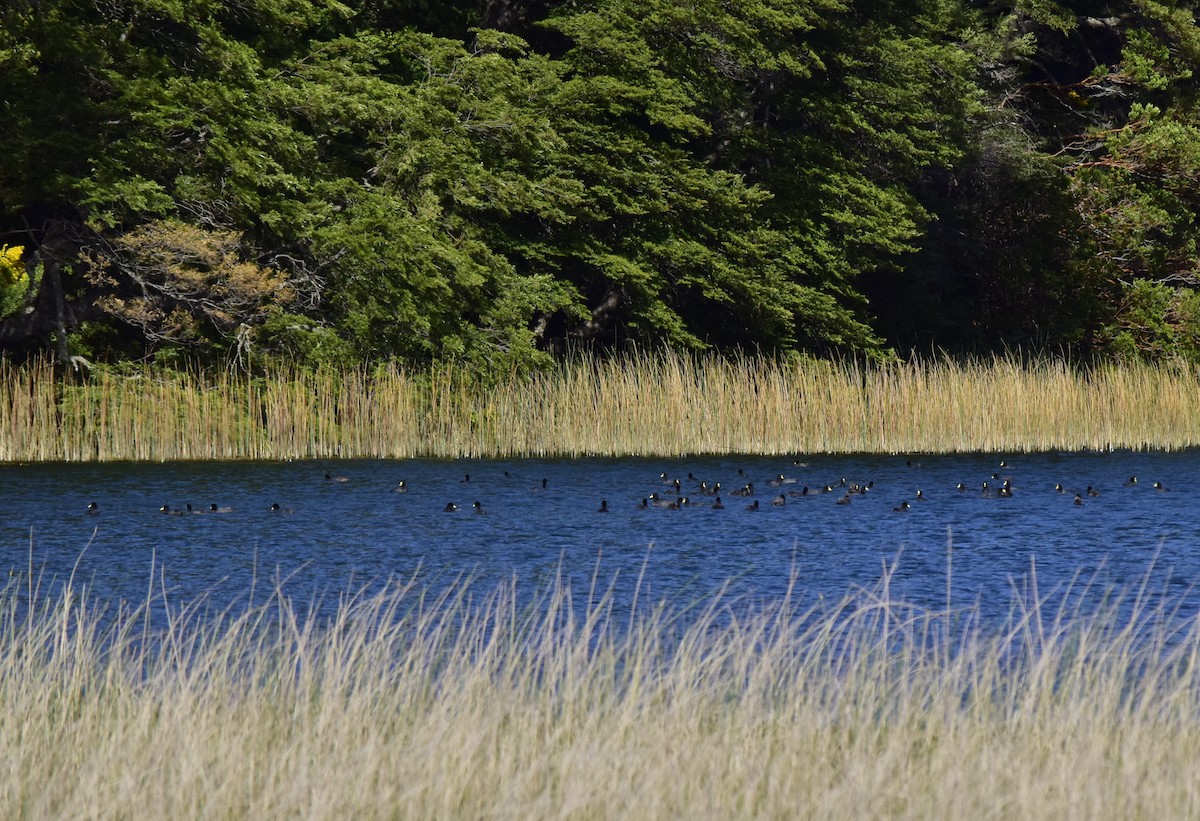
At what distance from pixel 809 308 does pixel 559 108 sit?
18.6 feet

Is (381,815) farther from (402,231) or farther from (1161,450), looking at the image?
(1161,450)

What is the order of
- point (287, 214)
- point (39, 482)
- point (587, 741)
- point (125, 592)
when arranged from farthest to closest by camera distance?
point (287, 214)
point (39, 482)
point (125, 592)
point (587, 741)

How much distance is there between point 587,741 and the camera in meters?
5.97

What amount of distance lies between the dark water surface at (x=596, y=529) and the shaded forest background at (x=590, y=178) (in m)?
3.60

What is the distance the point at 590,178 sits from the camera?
→ 91.8ft

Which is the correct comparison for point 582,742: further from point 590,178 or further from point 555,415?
point 590,178

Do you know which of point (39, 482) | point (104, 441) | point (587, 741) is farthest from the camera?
point (104, 441)

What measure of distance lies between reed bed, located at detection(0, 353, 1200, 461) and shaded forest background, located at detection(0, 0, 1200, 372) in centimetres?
91

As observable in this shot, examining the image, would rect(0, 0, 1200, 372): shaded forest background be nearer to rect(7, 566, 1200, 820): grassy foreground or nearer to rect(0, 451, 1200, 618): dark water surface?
rect(0, 451, 1200, 618): dark water surface

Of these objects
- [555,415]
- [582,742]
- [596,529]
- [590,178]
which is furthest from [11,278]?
[582,742]

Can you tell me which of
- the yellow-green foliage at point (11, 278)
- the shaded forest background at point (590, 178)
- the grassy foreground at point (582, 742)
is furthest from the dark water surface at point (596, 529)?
the yellow-green foliage at point (11, 278)

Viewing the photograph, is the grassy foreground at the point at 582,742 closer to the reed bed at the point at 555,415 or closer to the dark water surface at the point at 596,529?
the dark water surface at the point at 596,529

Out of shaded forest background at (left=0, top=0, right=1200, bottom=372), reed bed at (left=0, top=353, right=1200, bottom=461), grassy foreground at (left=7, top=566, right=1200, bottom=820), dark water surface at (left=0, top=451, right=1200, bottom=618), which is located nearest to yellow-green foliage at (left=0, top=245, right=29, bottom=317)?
shaded forest background at (left=0, top=0, right=1200, bottom=372)

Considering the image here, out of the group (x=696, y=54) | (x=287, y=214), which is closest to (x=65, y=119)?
(x=287, y=214)
